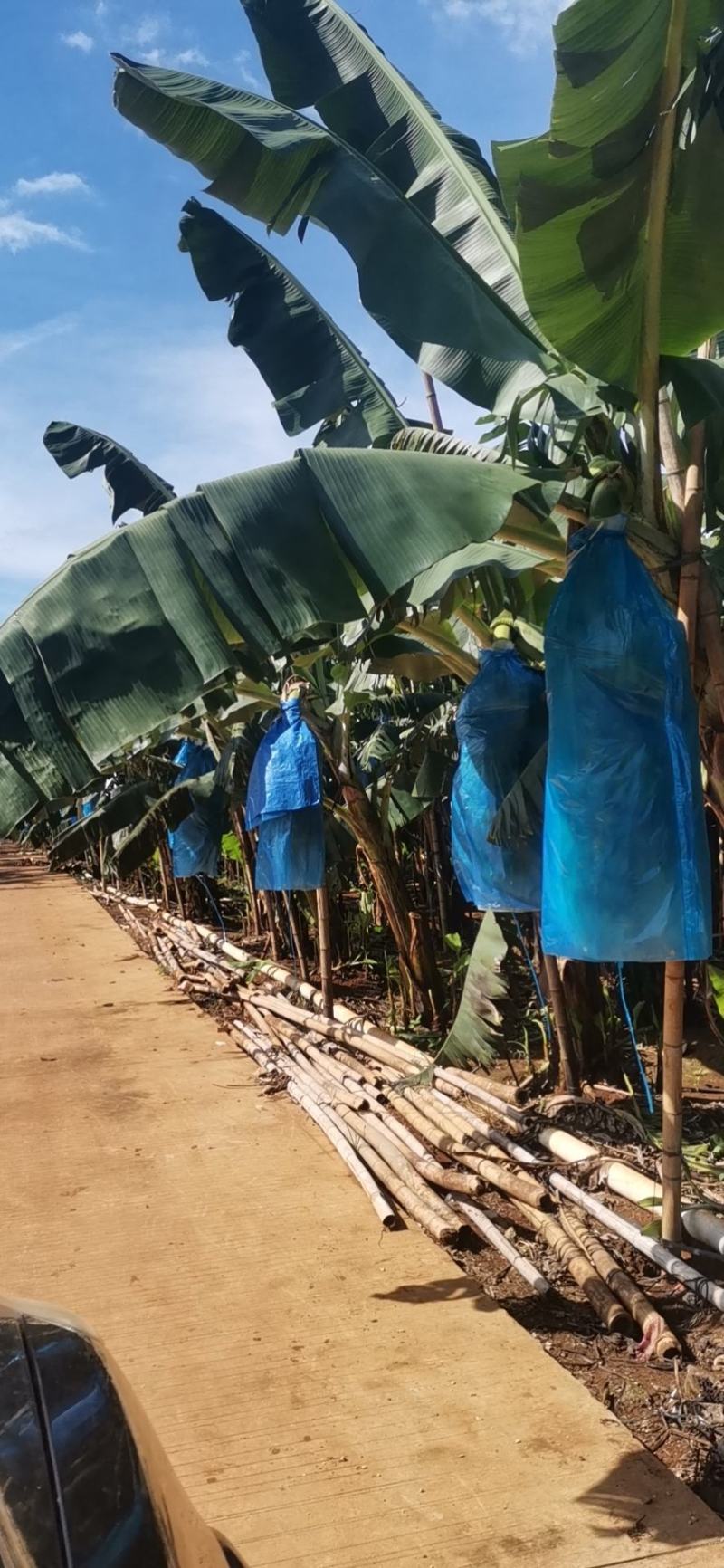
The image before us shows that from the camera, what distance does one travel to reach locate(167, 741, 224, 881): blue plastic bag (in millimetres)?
11359

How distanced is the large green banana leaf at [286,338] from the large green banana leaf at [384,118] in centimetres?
78

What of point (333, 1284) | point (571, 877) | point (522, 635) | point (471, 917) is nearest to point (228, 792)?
point (471, 917)

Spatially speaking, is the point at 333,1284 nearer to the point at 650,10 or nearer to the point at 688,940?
the point at 688,940

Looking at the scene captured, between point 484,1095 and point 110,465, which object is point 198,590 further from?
point 110,465

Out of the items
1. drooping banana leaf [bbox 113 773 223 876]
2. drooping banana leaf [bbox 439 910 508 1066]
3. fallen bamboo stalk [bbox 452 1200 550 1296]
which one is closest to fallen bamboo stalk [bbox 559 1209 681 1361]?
fallen bamboo stalk [bbox 452 1200 550 1296]

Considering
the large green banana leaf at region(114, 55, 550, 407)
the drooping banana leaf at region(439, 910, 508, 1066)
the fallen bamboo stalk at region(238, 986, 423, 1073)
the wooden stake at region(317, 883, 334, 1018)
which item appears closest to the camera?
the large green banana leaf at region(114, 55, 550, 407)

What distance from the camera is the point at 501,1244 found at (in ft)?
14.6

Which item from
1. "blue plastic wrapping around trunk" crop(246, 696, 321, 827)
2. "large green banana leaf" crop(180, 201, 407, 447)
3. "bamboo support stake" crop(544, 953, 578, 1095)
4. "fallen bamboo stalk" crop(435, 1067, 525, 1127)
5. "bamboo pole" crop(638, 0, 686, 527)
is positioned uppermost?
"large green banana leaf" crop(180, 201, 407, 447)

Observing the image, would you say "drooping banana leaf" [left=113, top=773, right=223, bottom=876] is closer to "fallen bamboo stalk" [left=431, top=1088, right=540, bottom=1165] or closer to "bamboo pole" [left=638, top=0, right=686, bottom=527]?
"fallen bamboo stalk" [left=431, top=1088, right=540, bottom=1165]

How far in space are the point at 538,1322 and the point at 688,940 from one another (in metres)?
1.68

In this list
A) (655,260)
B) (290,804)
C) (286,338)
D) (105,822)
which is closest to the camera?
(655,260)

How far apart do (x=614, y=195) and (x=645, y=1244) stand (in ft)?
11.3

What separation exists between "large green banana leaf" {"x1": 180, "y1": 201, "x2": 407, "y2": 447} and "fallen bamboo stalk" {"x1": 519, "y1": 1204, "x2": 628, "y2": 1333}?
11.3 feet

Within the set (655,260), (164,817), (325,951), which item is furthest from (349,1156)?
(164,817)
